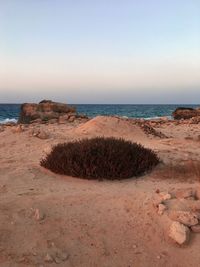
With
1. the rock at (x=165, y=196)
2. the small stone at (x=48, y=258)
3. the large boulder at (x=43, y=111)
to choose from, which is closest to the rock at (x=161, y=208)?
the rock at (x=165, y=196)

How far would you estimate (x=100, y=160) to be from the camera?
331 inches

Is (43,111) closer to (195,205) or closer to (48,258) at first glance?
(195,205)

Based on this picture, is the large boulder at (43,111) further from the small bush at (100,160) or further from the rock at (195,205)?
the rock at (195,205)

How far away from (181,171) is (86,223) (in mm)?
3257

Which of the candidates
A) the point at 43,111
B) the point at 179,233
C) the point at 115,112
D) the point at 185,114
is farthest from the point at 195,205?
the point at 115,112

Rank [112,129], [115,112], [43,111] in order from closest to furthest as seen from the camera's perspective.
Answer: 1. [112,129]
2. [43,111]
3. [115,112]

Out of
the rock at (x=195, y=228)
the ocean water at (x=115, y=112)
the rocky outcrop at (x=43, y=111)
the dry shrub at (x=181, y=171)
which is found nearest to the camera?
the rock at (x=195, y=228)

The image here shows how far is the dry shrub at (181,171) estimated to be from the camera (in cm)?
854

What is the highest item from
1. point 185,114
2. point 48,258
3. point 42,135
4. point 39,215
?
point 42,135

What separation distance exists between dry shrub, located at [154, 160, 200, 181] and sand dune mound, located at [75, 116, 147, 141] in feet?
12.5

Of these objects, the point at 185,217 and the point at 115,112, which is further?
the point at 115,112

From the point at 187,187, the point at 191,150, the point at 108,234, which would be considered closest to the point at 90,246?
the point at 108,234

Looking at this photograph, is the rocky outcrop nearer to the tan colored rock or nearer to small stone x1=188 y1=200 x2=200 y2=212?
the tan colored rock

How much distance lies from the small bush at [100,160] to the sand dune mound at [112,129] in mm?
3890
